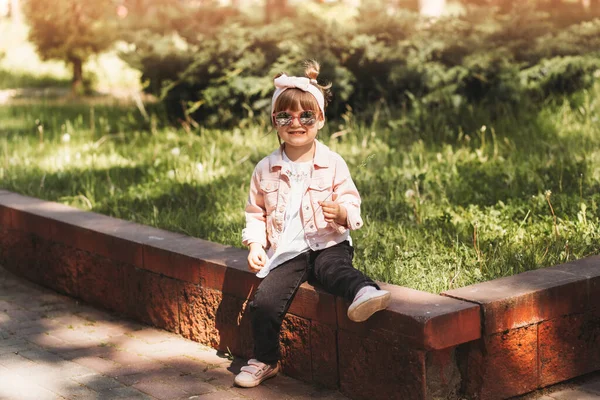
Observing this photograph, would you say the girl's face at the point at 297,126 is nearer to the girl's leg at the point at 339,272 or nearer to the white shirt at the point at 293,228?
the white shirt at the point at 293,228

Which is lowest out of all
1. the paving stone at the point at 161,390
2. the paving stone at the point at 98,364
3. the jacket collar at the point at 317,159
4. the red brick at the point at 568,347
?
the paving stone at the point at 98,364

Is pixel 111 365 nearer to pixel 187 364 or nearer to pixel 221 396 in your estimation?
pixel 187 364

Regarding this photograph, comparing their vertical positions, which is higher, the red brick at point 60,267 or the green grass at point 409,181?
the green grass at point 409,181

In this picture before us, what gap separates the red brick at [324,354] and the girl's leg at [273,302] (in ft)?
0.55

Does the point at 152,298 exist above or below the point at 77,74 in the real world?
below

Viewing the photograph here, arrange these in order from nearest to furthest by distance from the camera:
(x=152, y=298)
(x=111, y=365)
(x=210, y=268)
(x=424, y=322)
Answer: (x=424, y=322) < (x=111, y=365) < (x=210, y=268) < (x=152, y=298)

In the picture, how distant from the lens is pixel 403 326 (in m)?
3.60

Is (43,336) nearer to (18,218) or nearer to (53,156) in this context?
→ (18,218)

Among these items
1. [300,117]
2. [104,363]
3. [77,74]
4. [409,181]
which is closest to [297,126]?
[300,117]

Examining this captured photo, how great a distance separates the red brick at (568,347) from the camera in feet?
12.8

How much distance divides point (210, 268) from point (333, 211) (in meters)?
0.92

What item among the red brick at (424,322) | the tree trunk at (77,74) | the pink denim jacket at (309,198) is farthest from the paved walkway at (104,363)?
the tree trunk at (77,74)

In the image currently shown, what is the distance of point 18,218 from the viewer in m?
6.11

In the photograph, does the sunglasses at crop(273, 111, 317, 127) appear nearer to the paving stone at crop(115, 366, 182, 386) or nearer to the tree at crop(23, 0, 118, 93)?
the paving stone at crop(115, 366, 182, 386)
